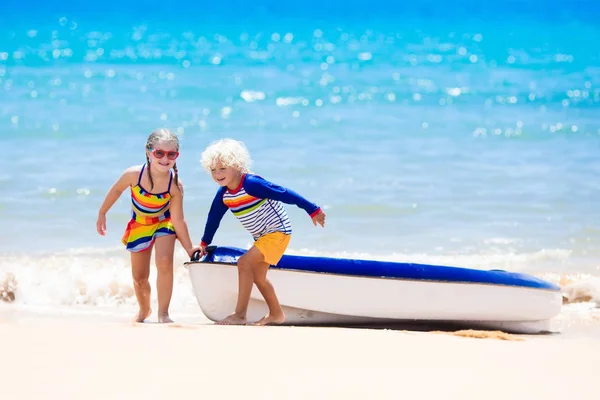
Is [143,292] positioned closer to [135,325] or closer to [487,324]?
[135,325]

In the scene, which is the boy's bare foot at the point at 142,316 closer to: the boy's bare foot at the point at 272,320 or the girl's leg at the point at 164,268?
the girl's leg at the point at 164,268

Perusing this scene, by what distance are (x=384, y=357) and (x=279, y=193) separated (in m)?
1.42

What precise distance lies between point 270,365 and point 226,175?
66.4 inches

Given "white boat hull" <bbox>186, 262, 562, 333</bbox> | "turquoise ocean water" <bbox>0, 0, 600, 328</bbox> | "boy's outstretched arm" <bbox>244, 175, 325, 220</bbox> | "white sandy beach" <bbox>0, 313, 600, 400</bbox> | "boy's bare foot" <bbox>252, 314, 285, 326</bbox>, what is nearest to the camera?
"white sandy beach" <bbox>0, 313, 600, 400</bbox>

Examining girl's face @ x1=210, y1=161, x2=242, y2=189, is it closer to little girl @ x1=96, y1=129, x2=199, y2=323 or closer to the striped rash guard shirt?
the striped rash guard shirt

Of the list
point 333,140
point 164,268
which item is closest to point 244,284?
point 164,268

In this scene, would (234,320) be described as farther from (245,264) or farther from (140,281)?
(140,281)

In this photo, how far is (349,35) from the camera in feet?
116

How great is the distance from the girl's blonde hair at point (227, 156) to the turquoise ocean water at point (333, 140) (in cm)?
229

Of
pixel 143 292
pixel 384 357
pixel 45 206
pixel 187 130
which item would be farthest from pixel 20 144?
pixel 384 357

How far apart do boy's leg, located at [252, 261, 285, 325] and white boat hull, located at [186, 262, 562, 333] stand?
17 cm

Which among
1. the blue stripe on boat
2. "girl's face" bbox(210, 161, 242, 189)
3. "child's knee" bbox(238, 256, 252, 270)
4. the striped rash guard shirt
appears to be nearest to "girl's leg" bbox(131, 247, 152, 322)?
the blue stripe on boat

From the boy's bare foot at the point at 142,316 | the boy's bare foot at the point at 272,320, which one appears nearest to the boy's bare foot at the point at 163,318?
the boy's bare foot at the point at 142,316

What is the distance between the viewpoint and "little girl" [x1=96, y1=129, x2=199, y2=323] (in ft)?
18.7
